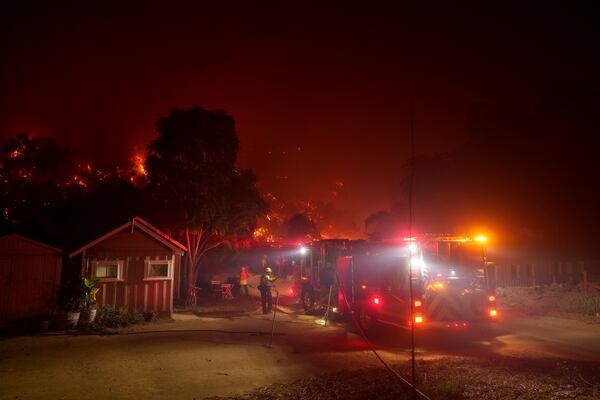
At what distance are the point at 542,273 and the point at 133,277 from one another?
20441mm

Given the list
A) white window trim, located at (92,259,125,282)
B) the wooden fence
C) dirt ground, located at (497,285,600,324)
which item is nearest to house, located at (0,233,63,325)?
white window trim, located at (92,259,125,282)

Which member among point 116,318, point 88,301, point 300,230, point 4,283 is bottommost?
point 116,318

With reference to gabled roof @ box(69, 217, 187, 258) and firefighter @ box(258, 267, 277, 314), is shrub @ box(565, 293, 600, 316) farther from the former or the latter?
gabled roof @ box(69, 217, 187, 258)

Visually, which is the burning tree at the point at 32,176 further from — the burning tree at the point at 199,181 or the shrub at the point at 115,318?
the shrub at the point at 115,318

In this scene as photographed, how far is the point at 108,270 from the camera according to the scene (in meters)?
15.8

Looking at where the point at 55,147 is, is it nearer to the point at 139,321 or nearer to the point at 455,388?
the point at 139,321

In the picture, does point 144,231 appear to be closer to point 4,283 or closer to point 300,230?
point 4,283

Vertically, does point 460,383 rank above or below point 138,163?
below

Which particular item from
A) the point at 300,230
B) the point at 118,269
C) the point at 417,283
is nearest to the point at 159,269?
the point at 118,269

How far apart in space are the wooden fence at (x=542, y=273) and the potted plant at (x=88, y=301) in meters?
18.2

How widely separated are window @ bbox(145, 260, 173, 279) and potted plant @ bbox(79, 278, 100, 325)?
6.96 feet

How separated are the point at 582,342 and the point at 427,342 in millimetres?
4071

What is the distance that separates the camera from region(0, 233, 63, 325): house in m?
14.1

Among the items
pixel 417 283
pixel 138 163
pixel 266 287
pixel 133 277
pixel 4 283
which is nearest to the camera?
pixel 417 283
